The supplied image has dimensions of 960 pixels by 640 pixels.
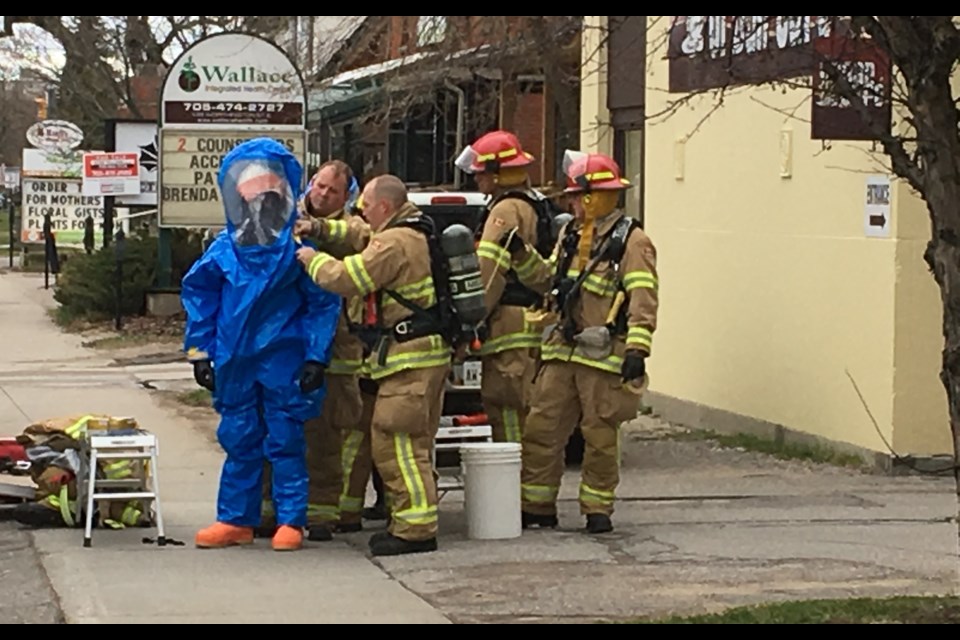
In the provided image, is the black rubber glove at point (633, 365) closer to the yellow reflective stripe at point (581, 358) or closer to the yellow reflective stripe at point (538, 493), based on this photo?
the yellow reflective stripe at point (581, 358)

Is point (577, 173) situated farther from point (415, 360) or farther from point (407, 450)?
point (407, 450)

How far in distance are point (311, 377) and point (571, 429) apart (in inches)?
64.3

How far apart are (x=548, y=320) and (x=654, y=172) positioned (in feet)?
21.1

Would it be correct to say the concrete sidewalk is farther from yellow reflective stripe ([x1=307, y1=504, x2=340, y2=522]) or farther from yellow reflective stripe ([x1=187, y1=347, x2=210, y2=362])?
yellow reflective stripe ([x1=187, y1=347, x2=210, y2=362])

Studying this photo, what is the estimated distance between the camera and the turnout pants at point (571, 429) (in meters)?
9.86

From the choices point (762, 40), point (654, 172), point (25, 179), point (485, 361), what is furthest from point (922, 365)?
point (25, 179)

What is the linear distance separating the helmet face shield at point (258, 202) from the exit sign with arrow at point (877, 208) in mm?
4584

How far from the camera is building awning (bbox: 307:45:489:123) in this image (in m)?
23.2

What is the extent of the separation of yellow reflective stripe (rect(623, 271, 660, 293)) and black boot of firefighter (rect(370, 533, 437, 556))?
175cm

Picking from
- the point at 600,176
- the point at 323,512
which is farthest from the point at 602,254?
the point at 323,512

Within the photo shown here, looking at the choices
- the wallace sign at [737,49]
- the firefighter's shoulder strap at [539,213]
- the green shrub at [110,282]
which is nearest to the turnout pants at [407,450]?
the firefighter's shoulder strap at [539,213]

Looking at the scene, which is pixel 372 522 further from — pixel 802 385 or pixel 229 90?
pixel 229 90

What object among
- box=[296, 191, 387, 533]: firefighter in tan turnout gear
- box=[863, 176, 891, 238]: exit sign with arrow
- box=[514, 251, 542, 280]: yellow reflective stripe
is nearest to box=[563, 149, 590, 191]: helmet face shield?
box=[514, 251, 542, 280]: yellow reflective stripe

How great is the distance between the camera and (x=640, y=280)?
384 inches
